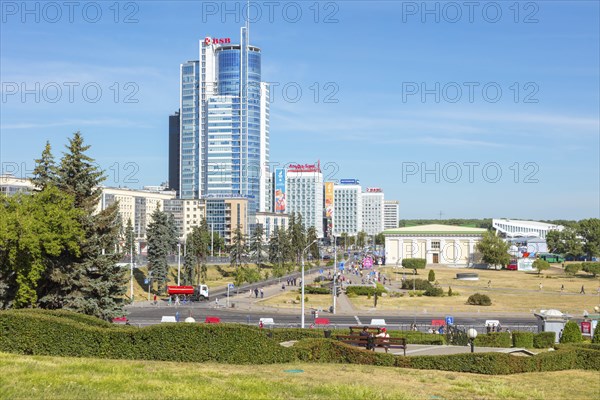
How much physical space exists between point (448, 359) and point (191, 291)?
6136cm

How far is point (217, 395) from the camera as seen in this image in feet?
57.6

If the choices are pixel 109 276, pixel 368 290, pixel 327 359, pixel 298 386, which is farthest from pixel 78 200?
pixel 368 290

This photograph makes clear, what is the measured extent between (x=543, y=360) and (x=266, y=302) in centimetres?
5704

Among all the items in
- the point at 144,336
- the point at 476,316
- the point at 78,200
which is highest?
the point at 78,200

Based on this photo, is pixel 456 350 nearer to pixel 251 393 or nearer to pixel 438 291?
pixel 251 393

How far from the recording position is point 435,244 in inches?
6304

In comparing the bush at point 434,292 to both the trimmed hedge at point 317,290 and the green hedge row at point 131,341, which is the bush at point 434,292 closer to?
the trimmed hedge at point 317,290

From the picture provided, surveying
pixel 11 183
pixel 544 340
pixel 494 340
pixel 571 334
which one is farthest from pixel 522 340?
pixel 11 183

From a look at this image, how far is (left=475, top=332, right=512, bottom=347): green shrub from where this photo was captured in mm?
40438

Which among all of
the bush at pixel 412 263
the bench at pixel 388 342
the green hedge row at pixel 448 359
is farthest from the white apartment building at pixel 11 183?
the green hedge row at pixel 448 359

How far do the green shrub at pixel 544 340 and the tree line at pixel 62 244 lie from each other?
26974 mm

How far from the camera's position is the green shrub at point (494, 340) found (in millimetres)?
40438

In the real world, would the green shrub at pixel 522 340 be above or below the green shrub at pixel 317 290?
above

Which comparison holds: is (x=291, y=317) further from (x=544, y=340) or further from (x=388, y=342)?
(x=388, y=342)
